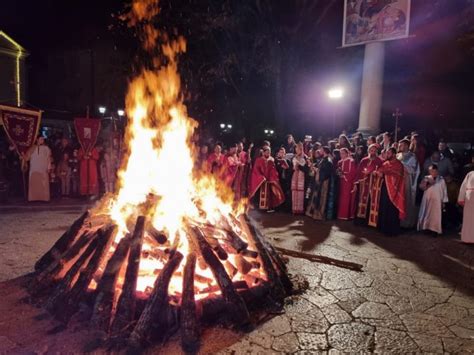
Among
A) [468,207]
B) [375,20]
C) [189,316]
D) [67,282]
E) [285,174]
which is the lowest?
[189,316]

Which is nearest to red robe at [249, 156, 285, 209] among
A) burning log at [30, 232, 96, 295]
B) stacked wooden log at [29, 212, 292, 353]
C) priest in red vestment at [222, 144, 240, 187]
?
priest in red vestment at [222, 144, 240, 187]

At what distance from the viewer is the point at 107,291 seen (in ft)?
13.6

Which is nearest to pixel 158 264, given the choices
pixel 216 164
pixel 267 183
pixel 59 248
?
pixel 59 248

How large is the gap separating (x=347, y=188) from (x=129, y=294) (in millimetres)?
7456

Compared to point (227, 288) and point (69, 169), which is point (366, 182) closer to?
point (227, 288)

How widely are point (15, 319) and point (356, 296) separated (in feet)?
14.2

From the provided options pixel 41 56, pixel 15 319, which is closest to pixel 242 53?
pixel 15 319

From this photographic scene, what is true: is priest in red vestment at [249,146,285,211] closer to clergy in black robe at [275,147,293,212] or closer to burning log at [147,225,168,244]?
clergy in black robe at [275,147,293,212]

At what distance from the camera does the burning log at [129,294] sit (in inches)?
151

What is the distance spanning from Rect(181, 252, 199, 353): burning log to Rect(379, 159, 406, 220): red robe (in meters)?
6.05

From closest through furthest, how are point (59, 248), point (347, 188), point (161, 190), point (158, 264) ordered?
point (158, 264), point (59, 248), point (161, 190), point (347, 188)

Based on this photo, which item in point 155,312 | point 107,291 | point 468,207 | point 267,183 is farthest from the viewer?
point 267,183

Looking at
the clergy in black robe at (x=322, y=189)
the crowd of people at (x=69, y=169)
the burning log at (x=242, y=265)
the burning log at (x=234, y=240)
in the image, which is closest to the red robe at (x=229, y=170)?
the clergy in black robe at (x=322, y=189)

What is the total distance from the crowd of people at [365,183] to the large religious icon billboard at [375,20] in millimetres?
3511
